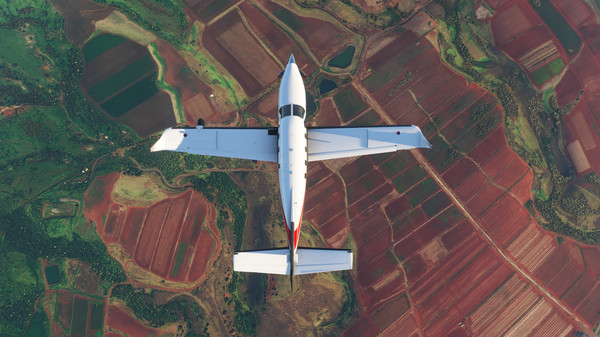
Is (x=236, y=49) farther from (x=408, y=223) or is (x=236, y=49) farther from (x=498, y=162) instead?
(x=498, y=162)

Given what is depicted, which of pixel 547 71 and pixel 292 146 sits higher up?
pixel 292 146

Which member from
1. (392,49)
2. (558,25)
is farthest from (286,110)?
(558,25)

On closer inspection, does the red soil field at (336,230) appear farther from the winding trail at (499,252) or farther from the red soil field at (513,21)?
the red soil field at (513,21)

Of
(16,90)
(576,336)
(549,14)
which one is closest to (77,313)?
(16,90)

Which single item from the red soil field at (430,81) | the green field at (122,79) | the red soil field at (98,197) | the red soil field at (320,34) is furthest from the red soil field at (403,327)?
the green field at (122,79)

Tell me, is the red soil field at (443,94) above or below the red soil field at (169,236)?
above
